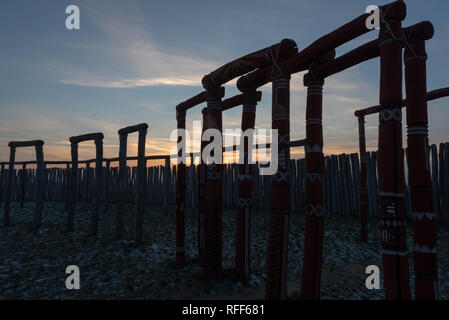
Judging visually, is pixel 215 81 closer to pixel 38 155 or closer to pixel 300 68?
pixel 300 68

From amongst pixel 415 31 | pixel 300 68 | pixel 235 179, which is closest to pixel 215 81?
pixel 300 68

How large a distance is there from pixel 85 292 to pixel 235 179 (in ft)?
32.1

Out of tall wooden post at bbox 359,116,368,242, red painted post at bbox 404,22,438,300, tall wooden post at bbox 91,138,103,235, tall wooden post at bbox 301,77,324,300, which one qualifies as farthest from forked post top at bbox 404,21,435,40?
tall wooden post at bbox 91,138,103,235

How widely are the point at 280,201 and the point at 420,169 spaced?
4.43ft

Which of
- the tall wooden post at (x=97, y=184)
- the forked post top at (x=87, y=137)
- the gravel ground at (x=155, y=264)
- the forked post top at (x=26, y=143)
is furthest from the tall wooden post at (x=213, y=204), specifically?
the forked post top at (x=26, y=143)

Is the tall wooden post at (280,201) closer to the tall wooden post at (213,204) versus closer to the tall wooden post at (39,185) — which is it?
the tall wooden post at (213,204)

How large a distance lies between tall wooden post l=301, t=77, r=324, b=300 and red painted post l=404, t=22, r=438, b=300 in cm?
100

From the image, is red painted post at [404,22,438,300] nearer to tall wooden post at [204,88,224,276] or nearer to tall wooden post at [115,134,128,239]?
tall wooden post at [204,88,224,276]

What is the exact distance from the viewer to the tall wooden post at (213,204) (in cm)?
490

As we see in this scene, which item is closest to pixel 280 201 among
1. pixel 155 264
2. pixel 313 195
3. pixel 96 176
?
pixel 313 195

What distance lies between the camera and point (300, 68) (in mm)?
3537

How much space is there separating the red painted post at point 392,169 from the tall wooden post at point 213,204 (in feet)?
8.95

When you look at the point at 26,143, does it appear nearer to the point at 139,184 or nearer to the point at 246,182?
the point at 139,184

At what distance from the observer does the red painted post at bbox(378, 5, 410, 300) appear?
2455 millimetres
